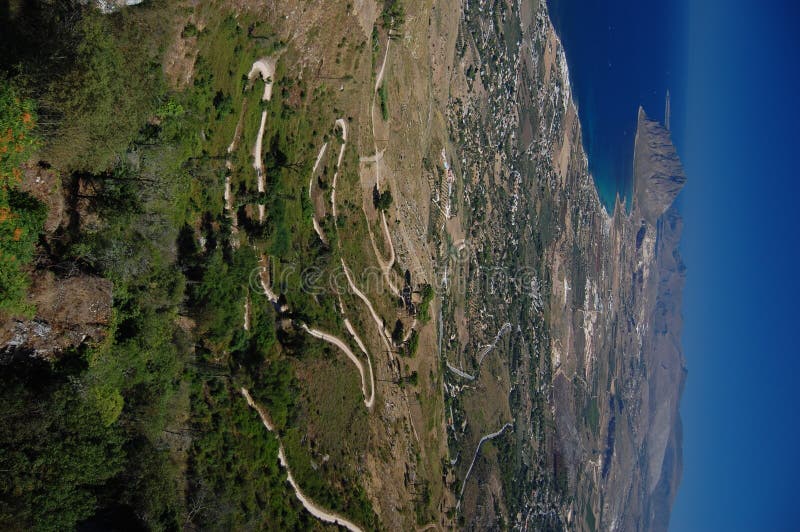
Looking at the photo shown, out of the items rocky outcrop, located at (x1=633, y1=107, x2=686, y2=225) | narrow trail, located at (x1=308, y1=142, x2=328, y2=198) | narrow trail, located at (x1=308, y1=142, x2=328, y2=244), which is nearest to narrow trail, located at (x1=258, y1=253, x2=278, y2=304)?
narrow trail, located at (x1=308, y1=142, x2=328, y2=244)

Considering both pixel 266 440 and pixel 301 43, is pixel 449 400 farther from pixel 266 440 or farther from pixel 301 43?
pixel 301 43

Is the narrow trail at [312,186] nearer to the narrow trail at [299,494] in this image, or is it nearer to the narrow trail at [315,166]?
the narrow trail at [315,166]

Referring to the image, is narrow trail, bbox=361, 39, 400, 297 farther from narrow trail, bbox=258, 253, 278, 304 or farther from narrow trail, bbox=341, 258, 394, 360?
narrow trail, bbox=258, 253, 278, 304

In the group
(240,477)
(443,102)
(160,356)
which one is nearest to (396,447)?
(240,477)

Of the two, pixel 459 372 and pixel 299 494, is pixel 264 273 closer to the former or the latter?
pixel 299 494

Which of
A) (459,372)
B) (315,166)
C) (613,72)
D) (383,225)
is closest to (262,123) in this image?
(315,166)

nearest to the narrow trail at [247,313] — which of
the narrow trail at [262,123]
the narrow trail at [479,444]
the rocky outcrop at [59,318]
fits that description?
the narrow trail at [262,123]
